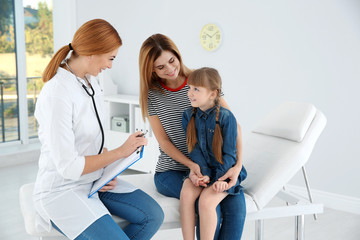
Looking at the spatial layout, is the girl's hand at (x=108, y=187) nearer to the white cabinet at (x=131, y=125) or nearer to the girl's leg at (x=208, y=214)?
the girl's leg at (x=208, y=214)

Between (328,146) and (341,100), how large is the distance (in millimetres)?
346

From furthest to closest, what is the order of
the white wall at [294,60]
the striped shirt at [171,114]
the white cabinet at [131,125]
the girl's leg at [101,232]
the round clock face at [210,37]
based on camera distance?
the white cabinet at [131,125]
the round clock face at [210,37]
the white wall at [294,60]
the striped shirt at [171,114]
the girl's leg at [101,232]

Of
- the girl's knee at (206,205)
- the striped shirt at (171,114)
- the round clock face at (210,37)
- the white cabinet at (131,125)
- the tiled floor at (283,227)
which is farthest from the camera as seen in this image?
the white cabinet at (131,125)

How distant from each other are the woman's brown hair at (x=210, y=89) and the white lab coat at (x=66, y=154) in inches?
16.0

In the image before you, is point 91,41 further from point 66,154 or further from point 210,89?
point 210,89

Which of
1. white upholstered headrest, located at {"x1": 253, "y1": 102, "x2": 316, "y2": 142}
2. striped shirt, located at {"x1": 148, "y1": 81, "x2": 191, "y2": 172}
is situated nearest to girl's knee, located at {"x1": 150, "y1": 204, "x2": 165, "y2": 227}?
striped shirt, located at {"x1": 148, "y1": 81, "x2": 191, "y2": 172}

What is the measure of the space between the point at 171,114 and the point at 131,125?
203 centimetres

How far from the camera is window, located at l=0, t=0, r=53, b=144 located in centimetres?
459

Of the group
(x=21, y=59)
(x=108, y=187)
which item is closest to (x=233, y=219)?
(x=108, y=187)

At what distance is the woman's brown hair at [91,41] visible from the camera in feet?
4.95

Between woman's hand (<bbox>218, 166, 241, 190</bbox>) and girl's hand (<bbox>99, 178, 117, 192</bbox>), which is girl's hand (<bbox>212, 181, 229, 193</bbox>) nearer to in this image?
woman's hand (<bbox>218, 166, 241, 190</bbox>)

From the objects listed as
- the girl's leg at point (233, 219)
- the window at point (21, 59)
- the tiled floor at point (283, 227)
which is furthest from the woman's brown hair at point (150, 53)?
the window at point (21, 59)

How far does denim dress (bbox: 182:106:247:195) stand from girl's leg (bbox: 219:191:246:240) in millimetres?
52

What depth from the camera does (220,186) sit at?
5.58 feet
